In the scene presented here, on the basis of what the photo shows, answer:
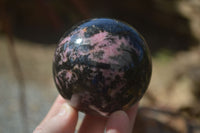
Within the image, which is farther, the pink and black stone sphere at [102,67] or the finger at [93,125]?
the finger at [93,125]

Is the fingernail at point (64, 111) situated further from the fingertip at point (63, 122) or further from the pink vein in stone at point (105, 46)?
the pink vein in stone at point (105, 46)

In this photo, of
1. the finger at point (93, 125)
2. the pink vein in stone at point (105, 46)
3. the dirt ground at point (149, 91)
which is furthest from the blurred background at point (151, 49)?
the pink vein in stone at point (105, 46)

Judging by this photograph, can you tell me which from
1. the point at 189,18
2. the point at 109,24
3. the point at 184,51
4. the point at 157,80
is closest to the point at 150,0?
the point at 189,18

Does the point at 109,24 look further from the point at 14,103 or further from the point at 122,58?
the point at 14,103

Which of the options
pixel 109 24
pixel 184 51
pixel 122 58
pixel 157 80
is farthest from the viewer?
pixel 184 51

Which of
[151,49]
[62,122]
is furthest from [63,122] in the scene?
[151,49]

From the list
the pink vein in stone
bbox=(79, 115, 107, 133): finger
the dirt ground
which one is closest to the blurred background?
the dirt ground

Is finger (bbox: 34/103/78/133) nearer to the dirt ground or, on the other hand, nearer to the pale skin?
the pale skin
